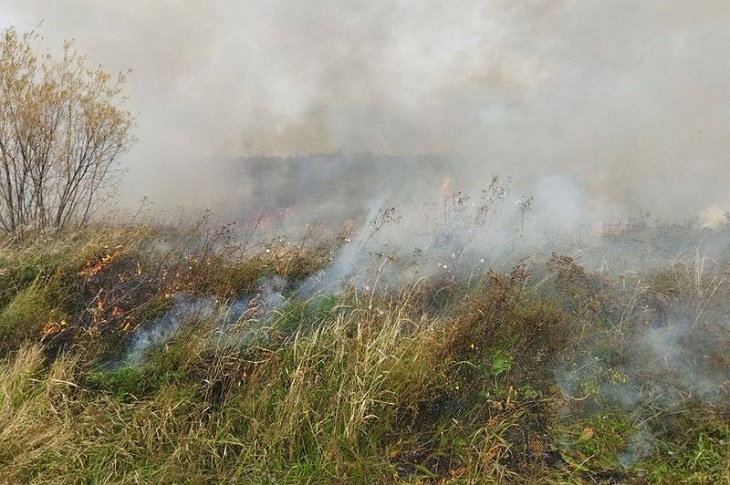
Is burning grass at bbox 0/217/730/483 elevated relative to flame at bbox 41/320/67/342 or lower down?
lower down

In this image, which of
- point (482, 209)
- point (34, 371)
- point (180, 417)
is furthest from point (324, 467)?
point (482, 209)

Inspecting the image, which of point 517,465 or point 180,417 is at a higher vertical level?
point 180,417

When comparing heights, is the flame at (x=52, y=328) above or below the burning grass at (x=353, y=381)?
above

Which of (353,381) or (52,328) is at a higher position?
(52,328)

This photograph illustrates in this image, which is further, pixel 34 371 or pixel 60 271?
pixel 60 271

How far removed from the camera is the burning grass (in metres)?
2.96

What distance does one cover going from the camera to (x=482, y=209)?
24.4 feet

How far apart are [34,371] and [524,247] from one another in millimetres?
5356

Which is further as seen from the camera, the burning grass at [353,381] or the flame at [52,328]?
the flame at [52,328]

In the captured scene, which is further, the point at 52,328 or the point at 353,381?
the point at 52,328

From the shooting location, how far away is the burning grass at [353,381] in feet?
9.71

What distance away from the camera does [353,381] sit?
3.32m

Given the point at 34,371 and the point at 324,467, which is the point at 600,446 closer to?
the point at 324,467

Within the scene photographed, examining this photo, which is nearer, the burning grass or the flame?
the burning grass
